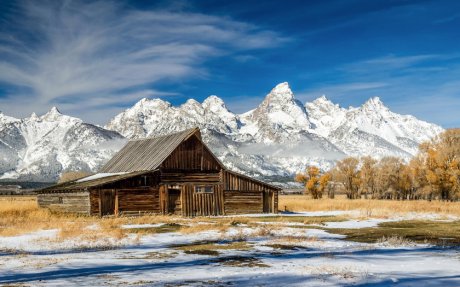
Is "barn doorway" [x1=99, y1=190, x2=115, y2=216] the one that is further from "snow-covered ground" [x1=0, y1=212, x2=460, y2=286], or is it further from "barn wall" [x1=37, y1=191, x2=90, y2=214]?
"snow-covered ground" [x1=0, y1=212, x2=460, y2=286]

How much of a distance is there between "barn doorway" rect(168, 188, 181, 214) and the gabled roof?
99.6 inches

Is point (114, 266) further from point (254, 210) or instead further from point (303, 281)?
point (254, 210)

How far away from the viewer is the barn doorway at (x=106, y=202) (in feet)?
131

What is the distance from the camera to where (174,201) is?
144ft

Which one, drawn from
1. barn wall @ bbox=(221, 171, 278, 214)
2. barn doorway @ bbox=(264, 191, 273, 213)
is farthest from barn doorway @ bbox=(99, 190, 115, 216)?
barn doorway @ bbox=(264, 191, 273, 213)

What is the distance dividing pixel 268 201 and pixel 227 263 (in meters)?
33.6

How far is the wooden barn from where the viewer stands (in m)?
40.7

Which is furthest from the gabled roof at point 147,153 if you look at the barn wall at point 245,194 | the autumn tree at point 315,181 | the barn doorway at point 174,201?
the autumn tree at point 315,181

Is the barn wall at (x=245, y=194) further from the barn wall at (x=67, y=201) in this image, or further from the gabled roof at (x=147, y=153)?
the barn wall at (x=67, y=201)

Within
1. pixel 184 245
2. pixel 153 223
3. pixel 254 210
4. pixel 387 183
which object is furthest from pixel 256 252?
pixel 387 183

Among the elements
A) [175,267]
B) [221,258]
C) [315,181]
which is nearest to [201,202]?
[221,258]

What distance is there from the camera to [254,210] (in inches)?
1870

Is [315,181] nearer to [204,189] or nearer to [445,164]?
[445,164]

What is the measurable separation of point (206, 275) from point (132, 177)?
95.4 feet
